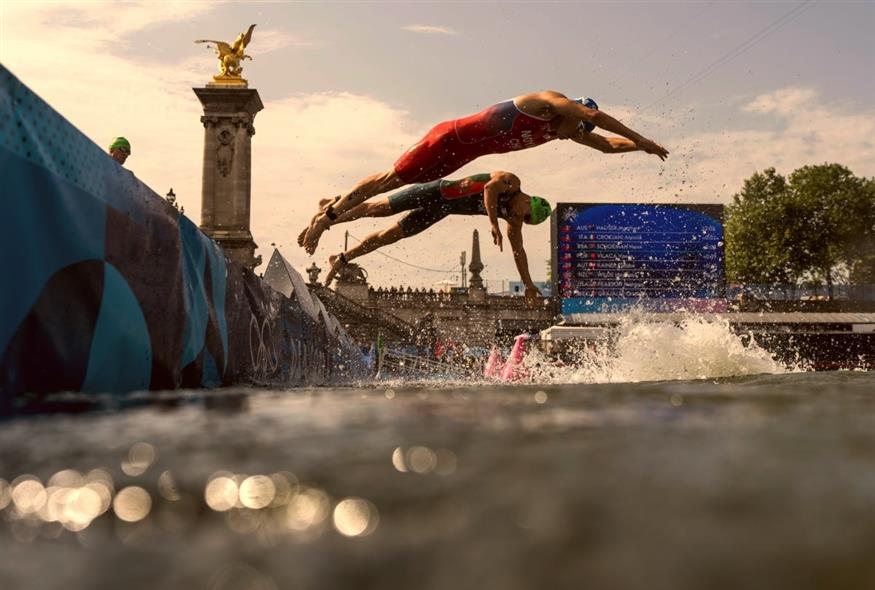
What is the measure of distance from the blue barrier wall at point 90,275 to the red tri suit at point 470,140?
3.22 meters

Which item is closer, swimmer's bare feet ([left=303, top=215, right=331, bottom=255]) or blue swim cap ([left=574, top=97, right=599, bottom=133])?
blue swim cap ([left=574, top=97, right=599, bottom=133])

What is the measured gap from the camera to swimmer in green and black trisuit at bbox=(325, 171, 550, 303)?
29.8 feet

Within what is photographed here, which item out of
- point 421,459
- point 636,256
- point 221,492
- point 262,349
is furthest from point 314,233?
point 636,256

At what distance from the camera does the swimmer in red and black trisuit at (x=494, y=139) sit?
7496mm

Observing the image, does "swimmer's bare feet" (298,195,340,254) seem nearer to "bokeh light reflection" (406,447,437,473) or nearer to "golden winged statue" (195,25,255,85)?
"bokeh light reflection" (406,447,437,473)

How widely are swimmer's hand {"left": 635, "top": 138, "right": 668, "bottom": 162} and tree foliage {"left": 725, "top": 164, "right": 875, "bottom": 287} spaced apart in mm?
45238

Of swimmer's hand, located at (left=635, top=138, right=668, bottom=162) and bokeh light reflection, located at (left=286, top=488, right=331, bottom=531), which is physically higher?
swimmer's hand, located at (left=635, top=138, right=668, bottom=162)

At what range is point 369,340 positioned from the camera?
42.0 meters

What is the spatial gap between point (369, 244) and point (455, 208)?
3.87ft

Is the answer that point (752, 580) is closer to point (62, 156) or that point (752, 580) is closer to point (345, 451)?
point (345, 451)

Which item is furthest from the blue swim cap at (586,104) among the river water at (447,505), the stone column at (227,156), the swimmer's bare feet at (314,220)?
the stone column at (227,156)

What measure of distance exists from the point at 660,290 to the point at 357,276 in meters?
23.9

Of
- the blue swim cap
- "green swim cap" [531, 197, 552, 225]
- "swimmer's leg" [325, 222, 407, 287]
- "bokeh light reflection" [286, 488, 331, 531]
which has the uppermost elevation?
the blue swim cap

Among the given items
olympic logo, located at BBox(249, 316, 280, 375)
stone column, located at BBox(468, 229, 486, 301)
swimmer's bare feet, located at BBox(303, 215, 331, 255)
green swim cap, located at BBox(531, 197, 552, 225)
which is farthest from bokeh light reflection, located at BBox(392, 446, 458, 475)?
stone column, located at BBox(468, 229, 486, 301)
